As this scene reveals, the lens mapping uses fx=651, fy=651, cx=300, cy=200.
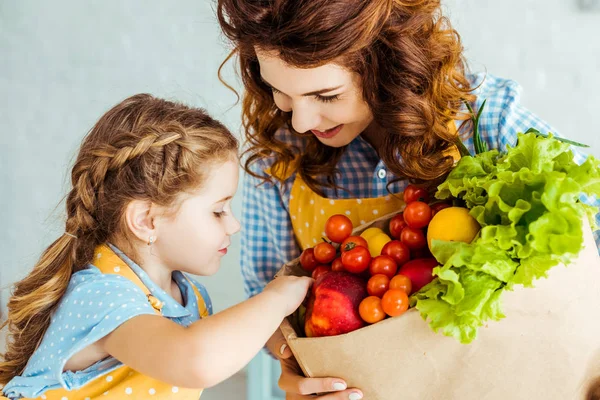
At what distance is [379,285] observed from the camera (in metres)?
1.05

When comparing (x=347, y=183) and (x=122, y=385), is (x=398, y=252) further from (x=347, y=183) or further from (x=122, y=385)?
(x=122, y=385)

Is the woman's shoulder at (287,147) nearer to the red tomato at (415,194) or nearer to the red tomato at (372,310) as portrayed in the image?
the red tomato at (415,194)

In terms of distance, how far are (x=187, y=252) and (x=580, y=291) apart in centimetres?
73

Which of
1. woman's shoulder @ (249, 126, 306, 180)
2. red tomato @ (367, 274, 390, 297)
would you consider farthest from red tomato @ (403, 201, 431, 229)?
woman's shoulder @ (249, 126, 306, 180)

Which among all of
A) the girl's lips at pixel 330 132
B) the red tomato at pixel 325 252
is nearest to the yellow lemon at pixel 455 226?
the red tomato at pixel 325 252

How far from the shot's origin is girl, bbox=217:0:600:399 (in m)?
1.09

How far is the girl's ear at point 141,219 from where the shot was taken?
1265mm

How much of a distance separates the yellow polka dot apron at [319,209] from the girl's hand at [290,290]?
11.9 inches

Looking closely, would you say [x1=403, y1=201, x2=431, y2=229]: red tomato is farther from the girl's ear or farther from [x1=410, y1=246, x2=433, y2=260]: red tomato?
the girl's ear

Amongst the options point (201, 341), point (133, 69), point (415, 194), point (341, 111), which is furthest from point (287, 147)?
point (133, 69)

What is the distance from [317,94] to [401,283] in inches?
15.0

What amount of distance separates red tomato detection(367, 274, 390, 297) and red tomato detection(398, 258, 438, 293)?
32mm

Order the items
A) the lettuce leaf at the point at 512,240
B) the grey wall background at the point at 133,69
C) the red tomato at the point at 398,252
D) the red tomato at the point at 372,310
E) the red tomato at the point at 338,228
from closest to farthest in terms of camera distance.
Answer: the lettuce leaf at the point at 512,240 → the red tomato at the point at 372,310 → the red tomato at the point at 398,252 → the red tomato at the point at 338,228 → the grey wall background at the point at 133,69

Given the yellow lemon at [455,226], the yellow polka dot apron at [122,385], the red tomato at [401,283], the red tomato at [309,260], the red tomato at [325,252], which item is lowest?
the yellow polka dot apron at [122,385]
